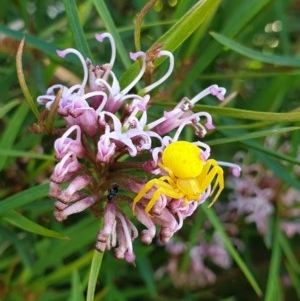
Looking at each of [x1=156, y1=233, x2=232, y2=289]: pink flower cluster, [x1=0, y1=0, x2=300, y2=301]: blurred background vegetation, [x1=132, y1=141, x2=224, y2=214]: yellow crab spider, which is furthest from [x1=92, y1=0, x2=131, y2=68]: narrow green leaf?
[x1=156, y1=233, x2=232, y2=289]: pink flower cluster

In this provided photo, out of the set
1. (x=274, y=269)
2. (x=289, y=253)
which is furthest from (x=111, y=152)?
(x=289, y=253)

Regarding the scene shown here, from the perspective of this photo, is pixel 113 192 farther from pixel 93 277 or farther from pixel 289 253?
pixel 289 253

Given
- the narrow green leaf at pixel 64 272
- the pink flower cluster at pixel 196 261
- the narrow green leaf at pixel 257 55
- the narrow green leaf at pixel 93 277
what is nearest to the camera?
the narrow green leaf at pixel 93 277

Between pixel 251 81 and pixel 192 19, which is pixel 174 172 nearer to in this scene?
pixel 192 19

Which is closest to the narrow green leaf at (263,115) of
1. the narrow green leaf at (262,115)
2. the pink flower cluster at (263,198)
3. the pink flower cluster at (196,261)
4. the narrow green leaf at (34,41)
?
the narrow green leaf at (262,115)

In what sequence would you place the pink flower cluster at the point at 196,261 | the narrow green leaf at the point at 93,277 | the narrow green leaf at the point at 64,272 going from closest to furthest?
the narrow green leaf at the point at 93,277, the narrow green leaf at the point at 64,272, the pink flower cluster at the point at 196,261

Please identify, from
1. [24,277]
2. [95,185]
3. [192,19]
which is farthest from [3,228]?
[192,19]

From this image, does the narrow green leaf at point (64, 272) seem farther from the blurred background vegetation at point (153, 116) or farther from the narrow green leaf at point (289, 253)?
the narrow green leaf at point (289, 253)

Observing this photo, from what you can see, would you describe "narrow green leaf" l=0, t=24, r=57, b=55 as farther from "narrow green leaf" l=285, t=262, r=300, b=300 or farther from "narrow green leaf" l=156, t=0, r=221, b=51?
"narrow green leaf" l=285, t=262, r=300, b=300
